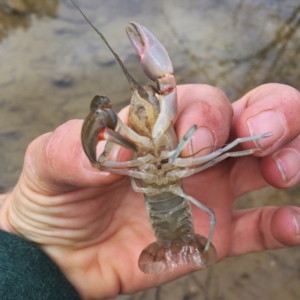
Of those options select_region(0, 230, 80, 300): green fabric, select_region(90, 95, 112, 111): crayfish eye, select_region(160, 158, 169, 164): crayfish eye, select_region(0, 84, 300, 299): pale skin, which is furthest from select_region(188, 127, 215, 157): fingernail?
select_region(0, 230, 80, 300): green fabric

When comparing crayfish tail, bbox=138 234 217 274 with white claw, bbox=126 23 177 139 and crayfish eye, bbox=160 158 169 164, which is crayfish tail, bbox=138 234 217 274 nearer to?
crayfish eye, bbox=160 158 169 164

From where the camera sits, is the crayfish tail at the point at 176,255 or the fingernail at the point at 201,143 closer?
the fingernail at the point at 201,143

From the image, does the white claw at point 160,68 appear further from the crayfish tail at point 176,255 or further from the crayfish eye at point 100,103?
the crayfish tail at point 176,255

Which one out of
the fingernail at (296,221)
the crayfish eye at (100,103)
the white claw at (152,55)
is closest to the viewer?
the crayfish eye at (100,103)

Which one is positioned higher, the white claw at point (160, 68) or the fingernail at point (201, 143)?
the white claw at point (160, 68)

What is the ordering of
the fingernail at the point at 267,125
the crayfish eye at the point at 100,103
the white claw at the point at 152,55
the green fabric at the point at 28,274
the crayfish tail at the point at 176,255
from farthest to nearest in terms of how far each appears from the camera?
the green fabric at the point at 28,274
the crayfish tail at the point at 176,255
the fingernail at the point at 267,125
the white claw at the point at 152,55
the crayfish eye at the point at 100,103

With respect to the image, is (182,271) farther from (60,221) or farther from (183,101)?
(183,101)

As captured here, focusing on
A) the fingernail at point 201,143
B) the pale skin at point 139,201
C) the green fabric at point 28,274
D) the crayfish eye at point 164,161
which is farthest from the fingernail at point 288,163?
the green fabric at point 28,274

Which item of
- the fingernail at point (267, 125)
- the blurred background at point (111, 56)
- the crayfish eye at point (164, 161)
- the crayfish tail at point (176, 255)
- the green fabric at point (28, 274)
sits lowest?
the blurred background at point (111, 56)
